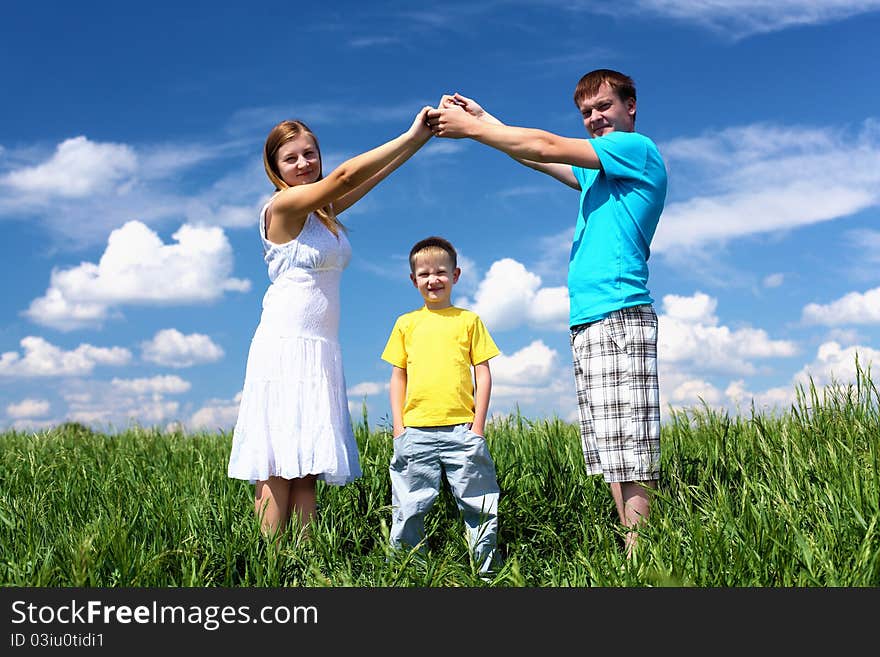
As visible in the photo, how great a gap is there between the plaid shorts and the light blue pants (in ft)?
2.07

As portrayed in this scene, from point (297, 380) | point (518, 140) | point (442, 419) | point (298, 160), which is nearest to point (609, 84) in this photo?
point (518, 140)

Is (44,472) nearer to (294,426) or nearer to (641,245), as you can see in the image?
(294,426)

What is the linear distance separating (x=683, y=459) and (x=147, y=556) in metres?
3.25

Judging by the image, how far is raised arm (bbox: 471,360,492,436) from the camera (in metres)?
4.03

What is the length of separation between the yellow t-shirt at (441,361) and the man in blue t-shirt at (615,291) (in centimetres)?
55

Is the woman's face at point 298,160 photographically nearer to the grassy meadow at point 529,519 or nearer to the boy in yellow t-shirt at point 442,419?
the boy in yellow t-shirt at point 442,419

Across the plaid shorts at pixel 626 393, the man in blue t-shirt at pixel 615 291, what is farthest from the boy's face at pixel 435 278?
the plaid shorts at pixel 626 393

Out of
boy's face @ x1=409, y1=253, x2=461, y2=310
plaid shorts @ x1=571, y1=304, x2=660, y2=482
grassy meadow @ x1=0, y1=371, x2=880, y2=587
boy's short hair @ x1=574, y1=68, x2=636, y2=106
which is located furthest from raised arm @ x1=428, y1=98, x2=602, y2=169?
grassy meadow @ x1=0, y1=371, x2=880, y2=587

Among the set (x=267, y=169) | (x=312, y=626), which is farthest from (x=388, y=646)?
(x=267, y=169)

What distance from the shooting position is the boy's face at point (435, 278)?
421 cm

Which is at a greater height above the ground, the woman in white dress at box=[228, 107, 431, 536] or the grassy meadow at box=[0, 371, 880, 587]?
the woman in white dress at box=[228, 107, 431, 536]

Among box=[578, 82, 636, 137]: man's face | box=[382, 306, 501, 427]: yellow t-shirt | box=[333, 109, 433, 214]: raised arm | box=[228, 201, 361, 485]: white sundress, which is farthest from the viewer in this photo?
box=[333, 109, 433, 214]: raised arm

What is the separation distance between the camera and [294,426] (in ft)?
12.6

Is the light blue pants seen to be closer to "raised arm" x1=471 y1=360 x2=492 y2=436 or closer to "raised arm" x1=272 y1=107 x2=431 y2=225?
"raised arm" x1=471 y1=360 x2=492 y2=436
